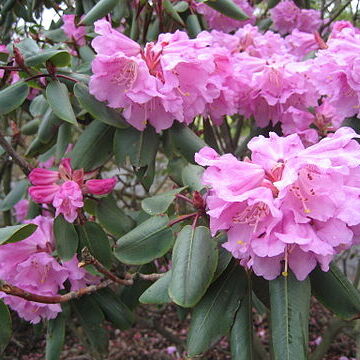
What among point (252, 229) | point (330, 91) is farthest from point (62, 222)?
point (330, 91)

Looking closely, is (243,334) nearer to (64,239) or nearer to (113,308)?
(64,239)

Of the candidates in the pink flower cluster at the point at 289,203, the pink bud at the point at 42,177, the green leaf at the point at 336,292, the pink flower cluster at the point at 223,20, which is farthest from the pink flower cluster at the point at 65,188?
the pink flower cluster at the point at 223,20

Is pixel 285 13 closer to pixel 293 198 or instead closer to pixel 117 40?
pixel 117 40

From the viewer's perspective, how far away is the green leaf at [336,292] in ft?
2.91

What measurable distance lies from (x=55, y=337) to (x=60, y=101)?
732 mm

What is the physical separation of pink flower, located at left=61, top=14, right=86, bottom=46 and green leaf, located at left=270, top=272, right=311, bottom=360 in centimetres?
129

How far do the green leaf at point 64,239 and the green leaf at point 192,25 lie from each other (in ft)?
2.63

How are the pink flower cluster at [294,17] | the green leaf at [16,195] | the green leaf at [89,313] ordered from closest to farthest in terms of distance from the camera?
the green leaf at [89,313] < the green leaf at [16,195] < the pink flower cluster at [294,17]

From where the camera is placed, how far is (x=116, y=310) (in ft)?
4.83

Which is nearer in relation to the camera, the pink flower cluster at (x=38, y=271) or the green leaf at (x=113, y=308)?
the pink flower cluster at (x=38, y=271)

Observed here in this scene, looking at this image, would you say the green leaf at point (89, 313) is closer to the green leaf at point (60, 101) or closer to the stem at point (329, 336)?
the green leaf at point (60, 101)

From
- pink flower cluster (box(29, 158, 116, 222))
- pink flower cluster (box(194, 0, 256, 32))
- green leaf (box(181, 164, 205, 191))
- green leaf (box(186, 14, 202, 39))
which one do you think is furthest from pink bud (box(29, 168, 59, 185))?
pink flower cluster (box(194, 0, 256, 32))

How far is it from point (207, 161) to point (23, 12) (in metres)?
1.56

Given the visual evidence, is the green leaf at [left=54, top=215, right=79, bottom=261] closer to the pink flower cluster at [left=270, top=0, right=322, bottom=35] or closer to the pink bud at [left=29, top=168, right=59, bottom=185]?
the pink bud at [left=29, top=168, right=59, bottom=185]
